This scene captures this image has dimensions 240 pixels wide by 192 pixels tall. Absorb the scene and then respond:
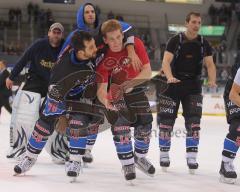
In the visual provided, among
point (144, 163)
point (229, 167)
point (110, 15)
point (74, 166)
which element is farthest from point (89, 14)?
point (110, 15)

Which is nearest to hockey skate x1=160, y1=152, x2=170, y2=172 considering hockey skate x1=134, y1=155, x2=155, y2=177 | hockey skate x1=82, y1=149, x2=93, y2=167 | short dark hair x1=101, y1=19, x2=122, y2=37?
hockey skate x1=134, y1=155, x2=155, y2=177

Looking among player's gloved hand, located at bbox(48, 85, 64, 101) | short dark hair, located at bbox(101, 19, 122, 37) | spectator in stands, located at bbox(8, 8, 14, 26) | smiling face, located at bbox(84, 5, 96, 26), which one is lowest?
player's gloved hand, located at bbox(48, 85, 64, 101)

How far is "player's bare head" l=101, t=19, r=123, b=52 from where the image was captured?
343 cm

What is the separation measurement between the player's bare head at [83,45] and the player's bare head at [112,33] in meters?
0.11

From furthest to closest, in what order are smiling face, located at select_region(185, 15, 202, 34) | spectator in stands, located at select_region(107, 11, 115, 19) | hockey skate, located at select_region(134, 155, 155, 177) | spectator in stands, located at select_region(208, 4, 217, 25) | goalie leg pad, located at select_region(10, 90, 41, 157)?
spectator in stands, located at select_region(208, 4, 217, 25)
spectator in stands, located at select_region(107, 11, 115, 19)
goalie leg pad, located at select_region(10, 90, 41, 157)
smiling face, located at select_region(185, 15, 202, 34)
hockey skate, located at select_region(134, 155, 155, 177)

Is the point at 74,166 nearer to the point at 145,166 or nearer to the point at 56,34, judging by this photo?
the point at 145,166

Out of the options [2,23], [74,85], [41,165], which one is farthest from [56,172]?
[2,23]

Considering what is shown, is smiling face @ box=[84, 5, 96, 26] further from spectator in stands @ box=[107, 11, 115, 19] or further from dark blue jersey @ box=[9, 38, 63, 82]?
spectator in stands @ box=[107, 11, 115, 19]

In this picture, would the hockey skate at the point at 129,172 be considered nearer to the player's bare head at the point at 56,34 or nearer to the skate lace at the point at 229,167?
the skate lace at the point at 229,167

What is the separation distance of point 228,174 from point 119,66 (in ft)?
3.92

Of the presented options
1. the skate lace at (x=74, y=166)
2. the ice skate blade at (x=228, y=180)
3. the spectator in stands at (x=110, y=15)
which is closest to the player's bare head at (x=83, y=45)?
the skate lace at (x=74, y=166)

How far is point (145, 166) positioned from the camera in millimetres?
3879

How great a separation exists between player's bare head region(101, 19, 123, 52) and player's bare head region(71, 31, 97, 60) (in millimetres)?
114

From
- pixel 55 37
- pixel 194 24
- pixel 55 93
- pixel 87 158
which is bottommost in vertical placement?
pixel 87 158
